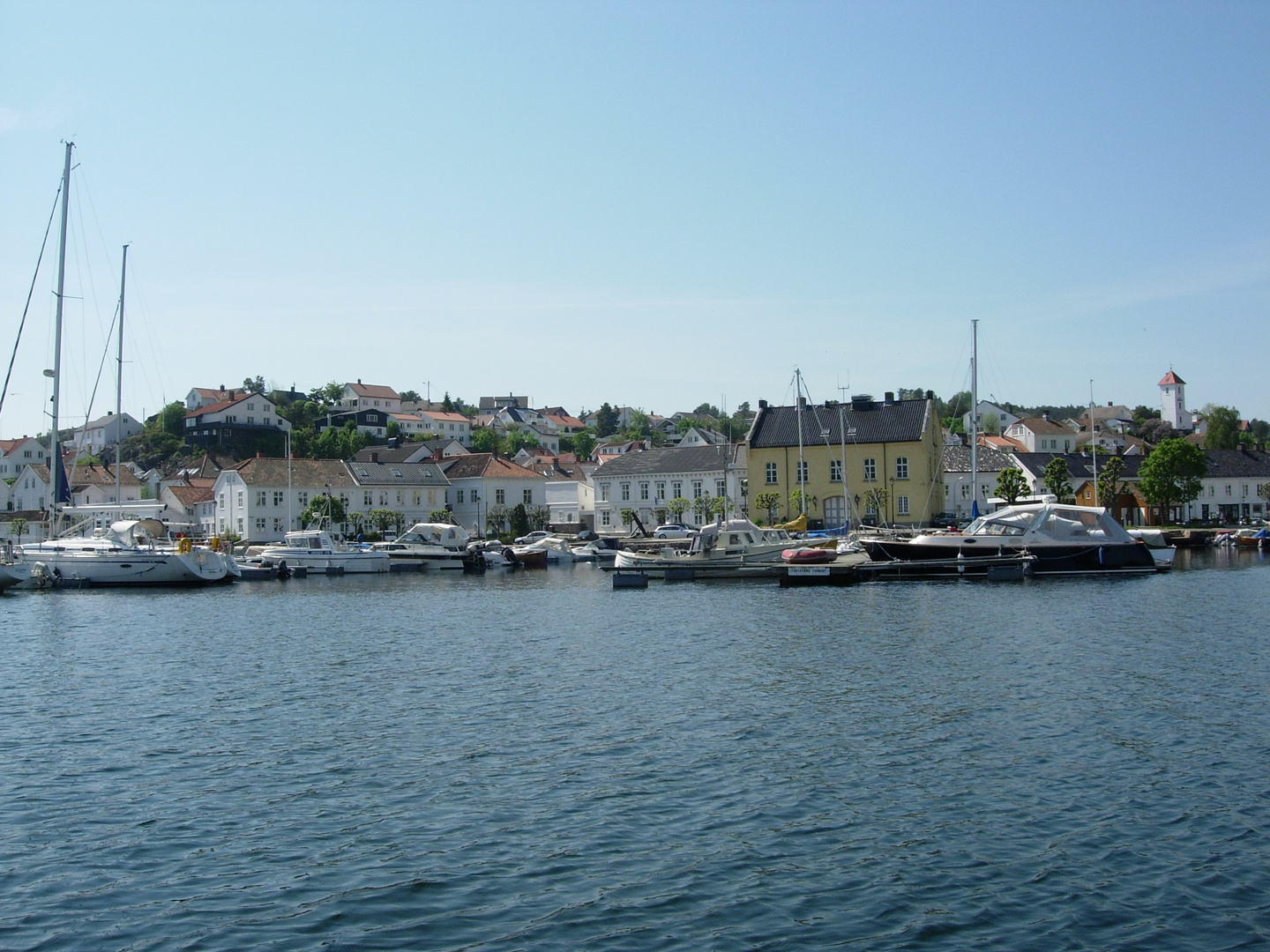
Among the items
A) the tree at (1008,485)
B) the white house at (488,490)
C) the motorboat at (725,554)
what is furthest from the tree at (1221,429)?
the motorboat at (725,554)

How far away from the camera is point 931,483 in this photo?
8800 cm

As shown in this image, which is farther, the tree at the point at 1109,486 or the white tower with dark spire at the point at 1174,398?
the white tower with dark spire at the point at 1174,398

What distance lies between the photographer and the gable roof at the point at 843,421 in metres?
88.7

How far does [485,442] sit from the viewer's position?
183250 mm

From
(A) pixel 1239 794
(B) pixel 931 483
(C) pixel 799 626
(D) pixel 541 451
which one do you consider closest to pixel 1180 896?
(A) pixel 1239 794

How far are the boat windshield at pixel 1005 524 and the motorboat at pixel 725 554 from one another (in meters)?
10.1

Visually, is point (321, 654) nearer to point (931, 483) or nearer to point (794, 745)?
point (794, 745)

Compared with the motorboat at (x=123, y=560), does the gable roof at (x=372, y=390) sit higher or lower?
higher

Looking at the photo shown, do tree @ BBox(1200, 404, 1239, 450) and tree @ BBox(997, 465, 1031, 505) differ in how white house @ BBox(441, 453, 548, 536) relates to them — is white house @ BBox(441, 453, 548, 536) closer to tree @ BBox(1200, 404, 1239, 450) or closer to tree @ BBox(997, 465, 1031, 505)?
tree @ BBox(997, 465, 1031, 505)

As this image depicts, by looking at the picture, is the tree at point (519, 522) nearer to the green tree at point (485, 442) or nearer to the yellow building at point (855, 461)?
the yellow building at point (855, 461)

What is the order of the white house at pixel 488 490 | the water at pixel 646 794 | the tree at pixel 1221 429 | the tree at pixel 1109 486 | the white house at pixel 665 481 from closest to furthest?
the water at pixel 646 794, the tree at pixel 1109 486, the white house at pixel 665 481, the white house at pixel 488 490, the tree at pixel 1221 429

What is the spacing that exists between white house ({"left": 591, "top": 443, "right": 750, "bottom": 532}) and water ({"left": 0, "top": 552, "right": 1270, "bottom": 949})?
65.5 m

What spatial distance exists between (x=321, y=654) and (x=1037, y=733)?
20718 millimetres

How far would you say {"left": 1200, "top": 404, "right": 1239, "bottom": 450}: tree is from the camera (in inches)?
5733
